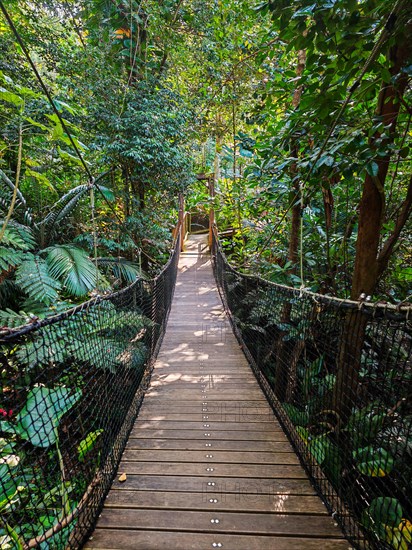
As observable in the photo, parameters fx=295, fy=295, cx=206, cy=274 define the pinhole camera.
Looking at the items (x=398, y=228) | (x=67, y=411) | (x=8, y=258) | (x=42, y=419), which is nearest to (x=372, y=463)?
(x=398, y=228)

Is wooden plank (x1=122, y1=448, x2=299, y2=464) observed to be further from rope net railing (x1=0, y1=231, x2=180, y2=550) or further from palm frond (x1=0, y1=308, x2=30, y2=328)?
palm frond (x1=0, y1=308, x2=30, y2=328)

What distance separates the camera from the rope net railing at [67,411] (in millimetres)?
981

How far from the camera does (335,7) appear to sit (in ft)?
3.09

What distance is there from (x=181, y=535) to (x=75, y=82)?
11.1 feet

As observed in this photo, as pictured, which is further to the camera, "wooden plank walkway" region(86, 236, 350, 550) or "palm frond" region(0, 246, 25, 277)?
"palm frond" region(0, 246, 25, 277)

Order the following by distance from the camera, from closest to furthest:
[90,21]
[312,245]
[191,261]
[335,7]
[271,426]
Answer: [335,7] → [271,426] → [312,245] → [90,21] → [191,261]

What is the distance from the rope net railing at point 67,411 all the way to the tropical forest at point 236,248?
0.02 m

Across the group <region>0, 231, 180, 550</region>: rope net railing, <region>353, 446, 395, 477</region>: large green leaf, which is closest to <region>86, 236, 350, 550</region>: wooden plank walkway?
<region>0, 231, 180, 550</region>: rope net railing

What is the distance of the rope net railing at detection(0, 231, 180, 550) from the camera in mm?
981

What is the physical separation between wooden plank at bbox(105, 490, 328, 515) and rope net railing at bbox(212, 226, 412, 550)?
10 cm

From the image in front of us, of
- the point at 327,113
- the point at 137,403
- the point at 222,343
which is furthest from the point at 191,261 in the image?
the point at 327,113

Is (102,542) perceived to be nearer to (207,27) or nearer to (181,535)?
(181,535)

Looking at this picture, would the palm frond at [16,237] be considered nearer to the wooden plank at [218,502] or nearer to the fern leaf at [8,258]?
the fern leaf at [8,258]

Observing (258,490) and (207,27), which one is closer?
(258,490)
